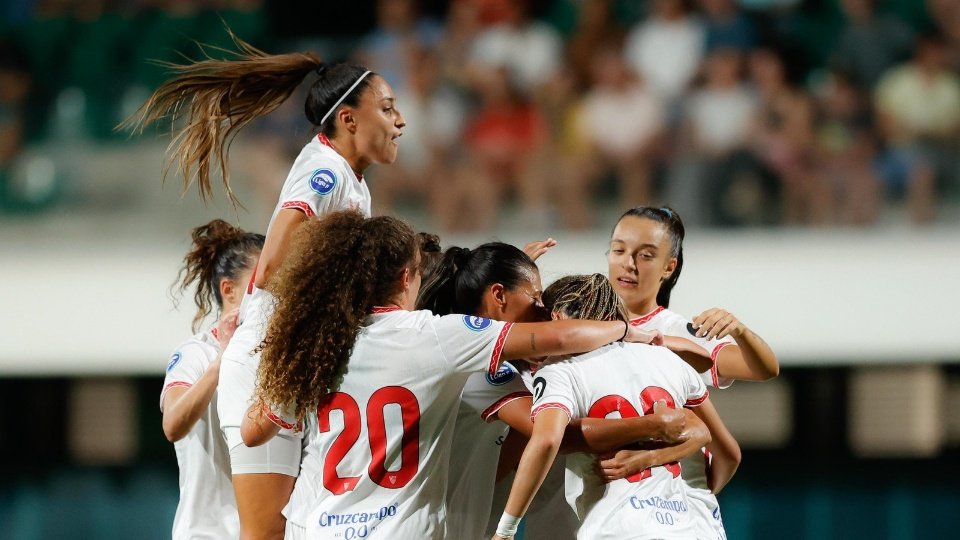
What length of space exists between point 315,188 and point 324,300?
64 centimetres

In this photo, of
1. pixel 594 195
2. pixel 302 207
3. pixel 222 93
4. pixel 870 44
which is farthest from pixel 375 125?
pixel 870 44

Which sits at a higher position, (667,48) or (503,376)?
(667,48)

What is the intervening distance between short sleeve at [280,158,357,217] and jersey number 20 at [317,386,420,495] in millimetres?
743

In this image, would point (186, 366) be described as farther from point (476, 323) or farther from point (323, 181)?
point (476, 323)

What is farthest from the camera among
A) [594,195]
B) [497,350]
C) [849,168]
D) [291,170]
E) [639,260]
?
[594,195]

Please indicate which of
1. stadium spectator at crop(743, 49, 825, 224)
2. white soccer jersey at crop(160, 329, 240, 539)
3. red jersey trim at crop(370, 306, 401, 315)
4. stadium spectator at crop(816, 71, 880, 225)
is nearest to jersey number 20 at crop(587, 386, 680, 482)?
red jersey trim at crop(370, 306, 401, 315)

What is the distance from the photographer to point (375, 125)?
398cm

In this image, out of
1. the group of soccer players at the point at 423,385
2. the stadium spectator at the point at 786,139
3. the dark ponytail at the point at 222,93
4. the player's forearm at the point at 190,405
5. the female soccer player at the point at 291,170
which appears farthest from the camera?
the stadium spectator at the point at 786,139

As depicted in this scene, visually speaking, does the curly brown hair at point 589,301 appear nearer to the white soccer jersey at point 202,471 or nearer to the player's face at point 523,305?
the player's face at point 523,305

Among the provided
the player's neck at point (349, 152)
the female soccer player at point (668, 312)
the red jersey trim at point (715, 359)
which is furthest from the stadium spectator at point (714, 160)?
the player's neck at point (349, 152)

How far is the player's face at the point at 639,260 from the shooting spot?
4.07 m

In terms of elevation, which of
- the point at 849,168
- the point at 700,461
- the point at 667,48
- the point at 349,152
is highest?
the point at 667,48

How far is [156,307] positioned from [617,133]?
123 inches

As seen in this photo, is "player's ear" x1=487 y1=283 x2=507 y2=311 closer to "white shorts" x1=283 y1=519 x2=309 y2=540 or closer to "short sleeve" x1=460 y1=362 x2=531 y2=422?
"short sleeve" x1=460 y1=362 x2=531 y2=422
